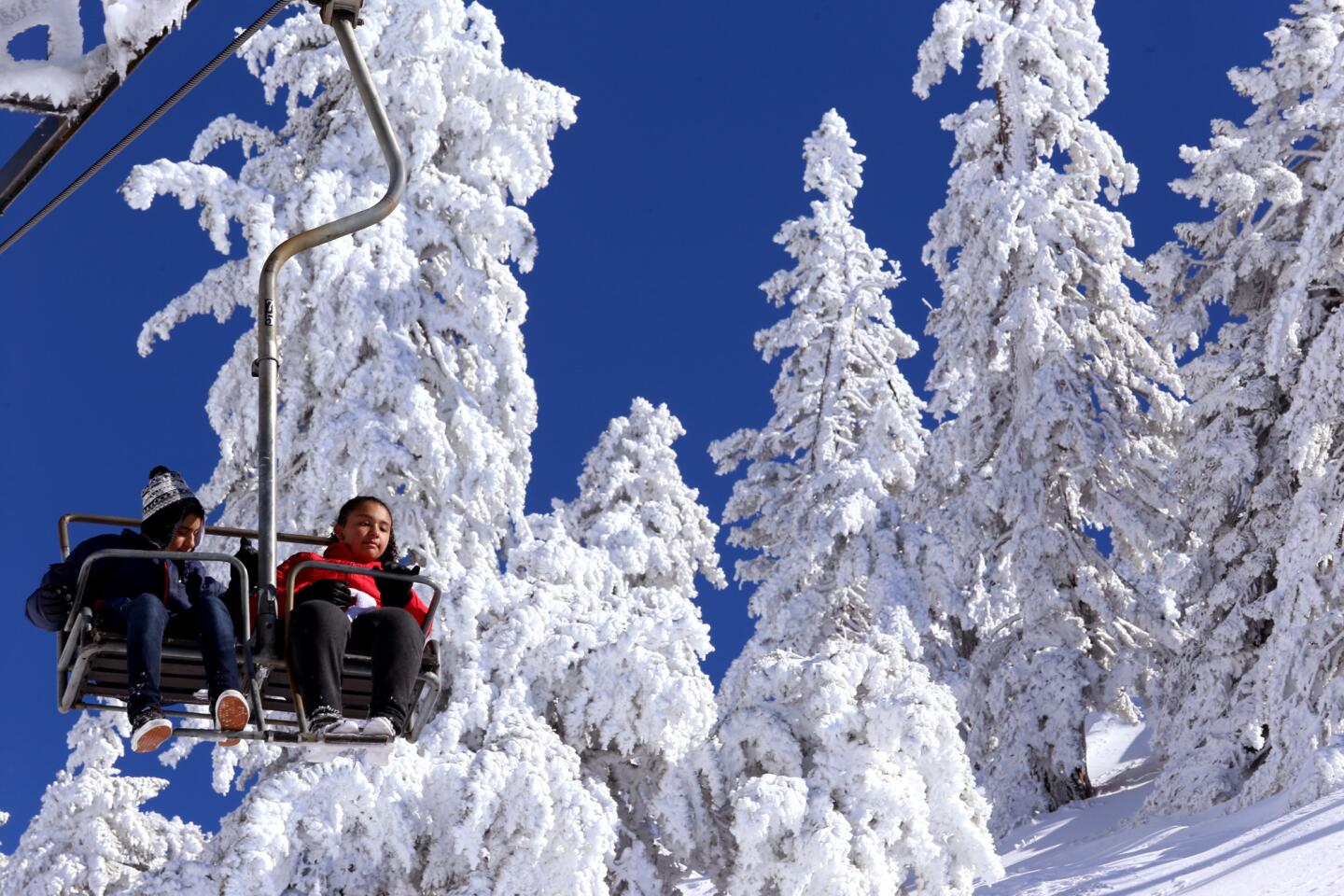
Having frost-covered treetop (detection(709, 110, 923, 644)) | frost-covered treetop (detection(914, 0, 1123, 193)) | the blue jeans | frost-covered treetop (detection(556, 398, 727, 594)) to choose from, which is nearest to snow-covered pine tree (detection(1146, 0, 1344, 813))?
frost-covered treetop (detection(914, 0, 1123, 193))

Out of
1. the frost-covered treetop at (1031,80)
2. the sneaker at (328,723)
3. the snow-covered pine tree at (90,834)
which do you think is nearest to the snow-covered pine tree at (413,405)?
the snow-covered pine tree at (90,834)

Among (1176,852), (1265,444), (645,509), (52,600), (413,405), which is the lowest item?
(1176,852)

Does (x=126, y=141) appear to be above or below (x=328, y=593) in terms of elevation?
above

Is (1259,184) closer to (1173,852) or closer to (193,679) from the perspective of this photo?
(1173,852)

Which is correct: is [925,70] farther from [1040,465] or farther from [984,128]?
[1040,465]

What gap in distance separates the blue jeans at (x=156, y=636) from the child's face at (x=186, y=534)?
0.39 m

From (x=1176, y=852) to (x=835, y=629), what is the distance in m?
9.99

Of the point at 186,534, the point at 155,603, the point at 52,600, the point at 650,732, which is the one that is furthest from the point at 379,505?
the point at 650,732

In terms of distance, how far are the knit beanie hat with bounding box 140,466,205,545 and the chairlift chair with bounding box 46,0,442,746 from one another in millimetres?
143

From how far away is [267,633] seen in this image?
6469 millimetres

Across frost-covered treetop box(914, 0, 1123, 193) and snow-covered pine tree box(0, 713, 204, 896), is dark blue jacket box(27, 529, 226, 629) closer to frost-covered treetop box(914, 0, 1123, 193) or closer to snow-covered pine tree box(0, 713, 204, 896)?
snow-covered pine tree box(0, 713, 204, 896)

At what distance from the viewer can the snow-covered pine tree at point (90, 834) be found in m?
19.0

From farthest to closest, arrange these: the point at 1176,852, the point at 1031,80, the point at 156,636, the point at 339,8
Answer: the point at 1031,80
the point at 1176,852
the point at 156,636
the point at 339,8

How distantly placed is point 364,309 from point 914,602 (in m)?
12.1
